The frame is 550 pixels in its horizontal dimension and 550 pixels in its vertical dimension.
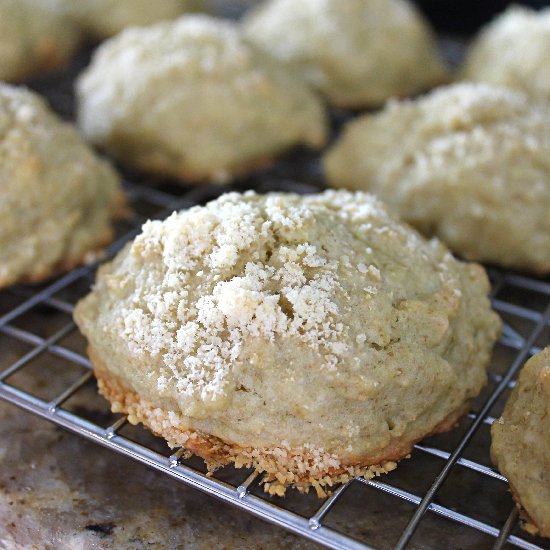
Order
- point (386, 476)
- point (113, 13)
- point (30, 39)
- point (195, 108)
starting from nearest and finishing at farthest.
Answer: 1. point (386, 476)
2. point (195, 108)
3. point (30, 39)
4. point (113, 13)

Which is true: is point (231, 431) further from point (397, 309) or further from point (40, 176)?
point (40, 176)

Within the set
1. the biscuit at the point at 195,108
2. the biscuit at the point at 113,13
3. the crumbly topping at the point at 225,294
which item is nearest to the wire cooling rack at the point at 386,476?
the crumbly topping at the point at 225,294

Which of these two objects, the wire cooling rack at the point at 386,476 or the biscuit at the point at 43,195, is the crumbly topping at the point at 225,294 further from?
the biscuit at the point at 43,195

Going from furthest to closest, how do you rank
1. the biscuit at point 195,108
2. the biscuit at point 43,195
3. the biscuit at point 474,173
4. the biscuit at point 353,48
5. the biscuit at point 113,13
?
the biscuit at point 113,13, the biscuit at point 353,48, the biscuit at point 195,108, the biscuit at point 474,173, the biscuit at point 43,195

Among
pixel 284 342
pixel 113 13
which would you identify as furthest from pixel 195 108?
pixel 284 342

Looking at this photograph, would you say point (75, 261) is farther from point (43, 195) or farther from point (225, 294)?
point (225, 294)

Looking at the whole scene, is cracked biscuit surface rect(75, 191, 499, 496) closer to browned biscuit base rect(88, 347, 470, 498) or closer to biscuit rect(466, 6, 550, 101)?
browned biscuit base rect(88, 347, 470, 498)
